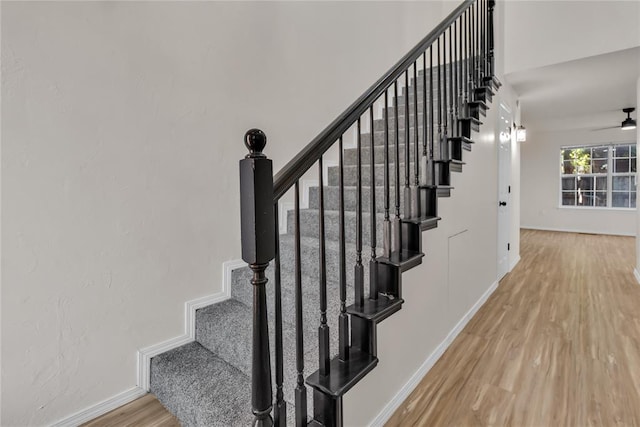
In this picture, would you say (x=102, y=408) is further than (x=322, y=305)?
Yes

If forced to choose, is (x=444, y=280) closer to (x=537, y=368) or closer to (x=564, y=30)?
(x=537, y=368)

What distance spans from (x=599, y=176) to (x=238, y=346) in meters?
9.33

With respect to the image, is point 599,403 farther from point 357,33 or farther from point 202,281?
point 357,33

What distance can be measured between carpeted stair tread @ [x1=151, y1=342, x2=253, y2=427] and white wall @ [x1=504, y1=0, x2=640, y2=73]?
13.9 feet

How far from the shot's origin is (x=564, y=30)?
11.3ft

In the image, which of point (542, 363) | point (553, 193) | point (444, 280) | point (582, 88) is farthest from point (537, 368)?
point (553, 193)

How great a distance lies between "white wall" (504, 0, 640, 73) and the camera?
3.14 m

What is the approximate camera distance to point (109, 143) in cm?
156

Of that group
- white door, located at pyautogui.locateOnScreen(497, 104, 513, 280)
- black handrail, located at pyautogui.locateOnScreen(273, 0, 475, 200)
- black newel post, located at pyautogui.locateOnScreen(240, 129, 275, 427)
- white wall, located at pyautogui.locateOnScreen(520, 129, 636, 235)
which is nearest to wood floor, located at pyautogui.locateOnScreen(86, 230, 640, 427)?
white door, located at pyautogui.locateOnScreen(497, 104, 513, 280)

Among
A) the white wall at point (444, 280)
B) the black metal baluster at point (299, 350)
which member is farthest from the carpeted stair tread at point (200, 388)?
the white wall at point (444, 280)

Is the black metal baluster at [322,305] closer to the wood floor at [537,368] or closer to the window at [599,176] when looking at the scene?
the wood floor at [537,368]

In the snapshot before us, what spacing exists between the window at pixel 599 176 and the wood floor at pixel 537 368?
5.05 m

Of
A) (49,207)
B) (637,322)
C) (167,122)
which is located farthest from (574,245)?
(49,207)

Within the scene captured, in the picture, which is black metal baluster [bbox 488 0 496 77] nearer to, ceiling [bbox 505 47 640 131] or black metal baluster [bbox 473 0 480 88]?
black metal baluster [bbox 473 0 480 88]
